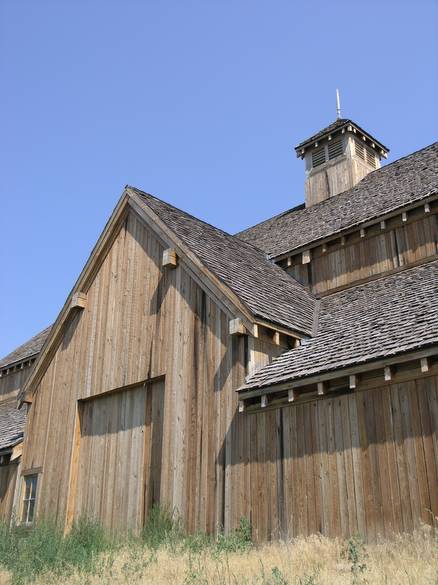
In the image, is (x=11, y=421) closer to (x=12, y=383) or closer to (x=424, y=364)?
(x=12, y=383)

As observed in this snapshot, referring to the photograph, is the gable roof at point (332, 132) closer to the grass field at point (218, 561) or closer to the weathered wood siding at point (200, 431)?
the weathered wood siding at point (200, 431)

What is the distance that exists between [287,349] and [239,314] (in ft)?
4.87

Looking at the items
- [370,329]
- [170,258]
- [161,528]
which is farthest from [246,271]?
[161,528]

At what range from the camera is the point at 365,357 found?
10.4 m

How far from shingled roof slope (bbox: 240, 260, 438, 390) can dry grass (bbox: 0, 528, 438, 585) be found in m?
2.88

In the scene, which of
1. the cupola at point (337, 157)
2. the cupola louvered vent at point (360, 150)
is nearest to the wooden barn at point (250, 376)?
the cupola at point (337, 157)

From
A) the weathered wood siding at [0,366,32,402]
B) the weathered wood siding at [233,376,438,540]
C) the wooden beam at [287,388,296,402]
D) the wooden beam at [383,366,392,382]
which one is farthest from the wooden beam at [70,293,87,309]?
the weathered wood siding at [0,366,32,402]

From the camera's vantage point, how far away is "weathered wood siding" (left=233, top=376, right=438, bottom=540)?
31.7 feet

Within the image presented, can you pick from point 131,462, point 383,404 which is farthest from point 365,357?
point 131,462

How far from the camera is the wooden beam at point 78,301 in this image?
1713cm

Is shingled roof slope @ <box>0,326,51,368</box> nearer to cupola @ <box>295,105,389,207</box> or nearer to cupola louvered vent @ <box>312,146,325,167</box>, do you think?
cupola @ <box>295,105,389,207</box>

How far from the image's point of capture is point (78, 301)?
17.2 meters

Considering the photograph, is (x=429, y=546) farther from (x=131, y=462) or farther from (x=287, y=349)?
(x=131, y=462)

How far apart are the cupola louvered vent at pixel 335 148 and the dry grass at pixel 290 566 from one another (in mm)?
17570
